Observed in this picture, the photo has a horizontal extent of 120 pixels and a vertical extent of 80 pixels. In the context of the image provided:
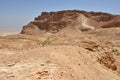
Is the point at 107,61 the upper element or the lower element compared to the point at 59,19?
lower

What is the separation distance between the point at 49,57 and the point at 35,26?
69045 mm

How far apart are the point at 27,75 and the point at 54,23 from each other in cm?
6792

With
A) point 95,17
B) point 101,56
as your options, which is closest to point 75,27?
point 95,17

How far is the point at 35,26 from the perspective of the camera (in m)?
76.8

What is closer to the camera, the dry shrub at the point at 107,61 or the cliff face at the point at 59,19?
the dry shrub at the point at 107,61

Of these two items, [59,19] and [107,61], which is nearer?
[107,61]

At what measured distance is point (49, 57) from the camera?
320 inches

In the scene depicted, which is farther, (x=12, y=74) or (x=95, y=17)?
(x=95, y=17)

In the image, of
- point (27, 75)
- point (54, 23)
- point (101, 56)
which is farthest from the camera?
point (54, 23)

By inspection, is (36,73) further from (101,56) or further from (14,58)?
(101,56)

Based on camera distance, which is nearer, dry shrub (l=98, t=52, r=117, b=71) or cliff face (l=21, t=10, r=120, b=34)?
dry shrub (l=98, t=52, r=117, b=71)

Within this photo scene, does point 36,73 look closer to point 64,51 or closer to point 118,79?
point 64,51

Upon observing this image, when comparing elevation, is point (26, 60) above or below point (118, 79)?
above

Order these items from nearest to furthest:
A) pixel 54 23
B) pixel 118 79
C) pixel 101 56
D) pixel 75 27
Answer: pixel 118 79, pixel 101 56, pixel 75 27, pixel 54 23
